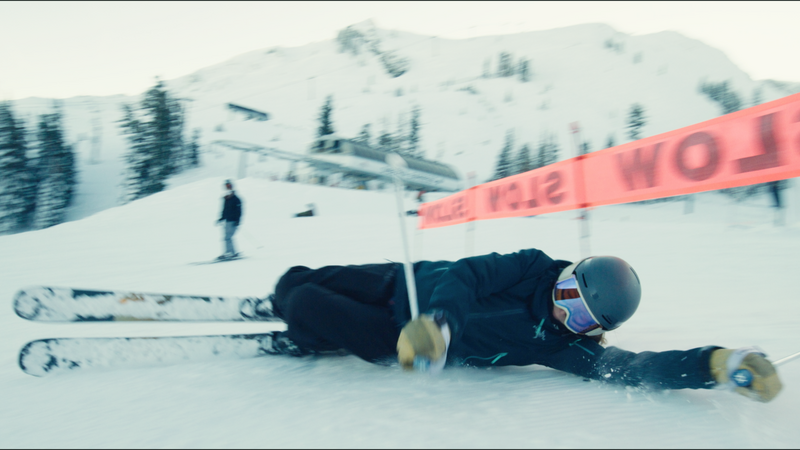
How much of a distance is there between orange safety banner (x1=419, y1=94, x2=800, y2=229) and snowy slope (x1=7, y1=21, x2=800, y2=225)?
1012 inches

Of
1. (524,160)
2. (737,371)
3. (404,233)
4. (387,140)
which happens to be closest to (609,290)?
(737,371)

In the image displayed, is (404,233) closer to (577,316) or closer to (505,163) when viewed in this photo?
(577,316)

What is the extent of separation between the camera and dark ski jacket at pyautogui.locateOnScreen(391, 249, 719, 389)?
1.74 m

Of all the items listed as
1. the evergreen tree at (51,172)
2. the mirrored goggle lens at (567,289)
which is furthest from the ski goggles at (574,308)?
the evergreen tree at (51,172)

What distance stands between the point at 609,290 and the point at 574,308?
0.49 ft

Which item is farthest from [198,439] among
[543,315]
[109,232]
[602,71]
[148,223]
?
[602,71]

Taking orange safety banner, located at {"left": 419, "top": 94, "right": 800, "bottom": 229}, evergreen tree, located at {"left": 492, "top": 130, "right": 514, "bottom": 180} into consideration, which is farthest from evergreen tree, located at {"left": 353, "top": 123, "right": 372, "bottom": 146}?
orange safety banner, located at {"left": 419, "top": 94, "right": 800, "bottom": 229}

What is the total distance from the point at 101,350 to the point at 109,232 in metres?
9.92

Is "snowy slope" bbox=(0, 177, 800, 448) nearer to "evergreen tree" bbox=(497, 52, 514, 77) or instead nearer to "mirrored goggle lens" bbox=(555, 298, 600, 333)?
"mirrored goggle lens" bbox=(555, 298, 600, 333)

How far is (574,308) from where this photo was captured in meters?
1.73

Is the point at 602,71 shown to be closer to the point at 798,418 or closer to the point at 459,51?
the point at 459,51

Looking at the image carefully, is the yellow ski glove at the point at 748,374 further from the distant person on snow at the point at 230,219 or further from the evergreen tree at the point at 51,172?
the evergreen tree at the point at 51,172

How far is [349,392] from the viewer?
167 centimetres

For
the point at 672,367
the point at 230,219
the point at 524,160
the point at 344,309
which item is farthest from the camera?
the point at 524,160
